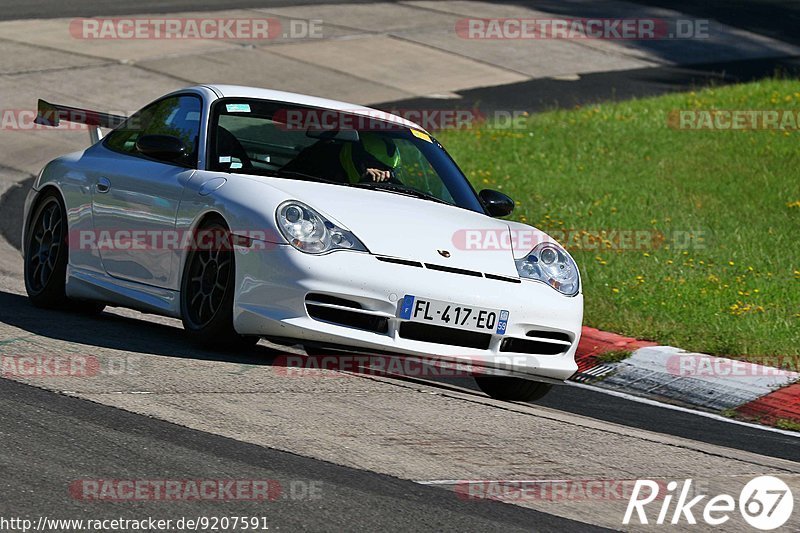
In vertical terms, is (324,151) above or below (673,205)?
above

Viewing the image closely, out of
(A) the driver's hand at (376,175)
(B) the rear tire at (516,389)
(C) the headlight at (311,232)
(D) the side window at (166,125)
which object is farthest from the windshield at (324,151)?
(B) the rear tire at (516,389)

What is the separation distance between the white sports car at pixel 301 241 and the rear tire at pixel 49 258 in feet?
0.04

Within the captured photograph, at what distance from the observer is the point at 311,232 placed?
22.7 ft

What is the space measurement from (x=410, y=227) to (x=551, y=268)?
0.84 metres

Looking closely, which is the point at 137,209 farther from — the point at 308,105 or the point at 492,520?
the point at 492,520

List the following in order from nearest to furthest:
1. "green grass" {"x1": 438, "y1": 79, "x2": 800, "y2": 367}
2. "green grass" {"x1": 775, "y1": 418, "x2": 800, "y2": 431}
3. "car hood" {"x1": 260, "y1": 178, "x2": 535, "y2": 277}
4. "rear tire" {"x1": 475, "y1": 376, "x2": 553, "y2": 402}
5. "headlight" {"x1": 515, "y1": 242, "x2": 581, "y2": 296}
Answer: "car hood" {"x1": 260, "y1": 178, "x2": 535, "y2": 277} → "headlight" {"x1": 515, "y1": 242, "x2": 581, "y2": 296} → "rear tire" {"x1": 475, "y1": 376, "x2": 553, "y2": 402} → "green grass" {"x1": 775, "y1": 418, "x2": 800, "y2": 431} → "green grass" {"x1": 438, "y1": 79, "x2": 800, "y2": 367}

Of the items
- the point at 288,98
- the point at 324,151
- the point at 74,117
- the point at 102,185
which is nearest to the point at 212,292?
the point at 324,151

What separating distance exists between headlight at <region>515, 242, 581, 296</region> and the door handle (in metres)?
2.50

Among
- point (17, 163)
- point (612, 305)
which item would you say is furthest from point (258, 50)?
point (612, 305)

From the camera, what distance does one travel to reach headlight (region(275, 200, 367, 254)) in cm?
686

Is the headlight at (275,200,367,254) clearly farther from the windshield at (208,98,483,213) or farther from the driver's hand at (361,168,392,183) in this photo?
the driver's hand at (361,168,392,183)

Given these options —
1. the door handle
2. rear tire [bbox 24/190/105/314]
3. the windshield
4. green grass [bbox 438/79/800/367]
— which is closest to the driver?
the windshield

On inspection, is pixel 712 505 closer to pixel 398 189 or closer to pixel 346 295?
pixel 346 295

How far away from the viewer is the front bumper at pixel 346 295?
6.77 m
